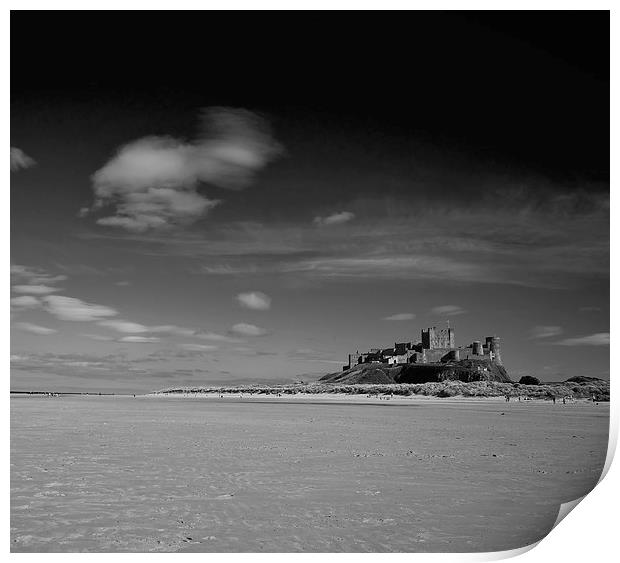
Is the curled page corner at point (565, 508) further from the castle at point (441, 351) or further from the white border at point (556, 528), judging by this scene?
the castle at point (441, 351)

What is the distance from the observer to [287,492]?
23.6 feet

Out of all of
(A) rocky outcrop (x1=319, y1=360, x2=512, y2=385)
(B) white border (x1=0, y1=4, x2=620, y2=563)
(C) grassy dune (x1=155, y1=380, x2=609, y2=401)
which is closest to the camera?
(B) white border (x1=0, y1=4, x2=620, y2=563)

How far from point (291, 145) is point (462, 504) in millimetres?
8053

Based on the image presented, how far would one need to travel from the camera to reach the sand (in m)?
5.66

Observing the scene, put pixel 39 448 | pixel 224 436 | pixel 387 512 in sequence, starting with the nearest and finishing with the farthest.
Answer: pixel 387 512 → pixel 39 448 → pixel 224 436

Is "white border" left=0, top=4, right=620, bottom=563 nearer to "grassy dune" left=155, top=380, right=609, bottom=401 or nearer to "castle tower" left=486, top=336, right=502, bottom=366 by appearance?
"grassy dune" left=155, top=380, right=609, bottom=401

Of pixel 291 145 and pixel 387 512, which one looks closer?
pixel 387 512

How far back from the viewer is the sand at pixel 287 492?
18.6ft

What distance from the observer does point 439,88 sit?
11984 mm

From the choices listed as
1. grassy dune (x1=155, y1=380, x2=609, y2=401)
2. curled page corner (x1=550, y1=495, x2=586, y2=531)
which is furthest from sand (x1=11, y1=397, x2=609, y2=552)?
grassy dune (x1=155, y1=380, x2=609, y2=401)
